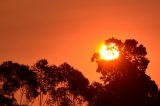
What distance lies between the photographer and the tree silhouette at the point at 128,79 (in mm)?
79812

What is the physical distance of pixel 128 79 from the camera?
3182 inches

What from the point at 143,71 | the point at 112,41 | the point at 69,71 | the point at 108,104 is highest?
the point at 69,71

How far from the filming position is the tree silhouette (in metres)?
79.8

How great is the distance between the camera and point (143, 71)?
271 ft

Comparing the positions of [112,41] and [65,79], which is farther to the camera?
[65,79]

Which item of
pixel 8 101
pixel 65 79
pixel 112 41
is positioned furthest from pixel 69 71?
pixel 112 41

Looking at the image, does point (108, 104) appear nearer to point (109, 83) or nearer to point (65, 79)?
point (109, 83)

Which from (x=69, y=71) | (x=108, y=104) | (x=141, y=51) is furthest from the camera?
(x=69, y=71)

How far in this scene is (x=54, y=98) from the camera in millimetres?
117688

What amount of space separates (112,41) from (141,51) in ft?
17.9

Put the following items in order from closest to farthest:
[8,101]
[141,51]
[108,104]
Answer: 1. [108,104]
2. [141,51]
3. [8,101]

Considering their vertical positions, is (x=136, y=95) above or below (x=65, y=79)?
below

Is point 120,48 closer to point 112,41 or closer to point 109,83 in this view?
point 112,41

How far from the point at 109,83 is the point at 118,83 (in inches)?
62.0
